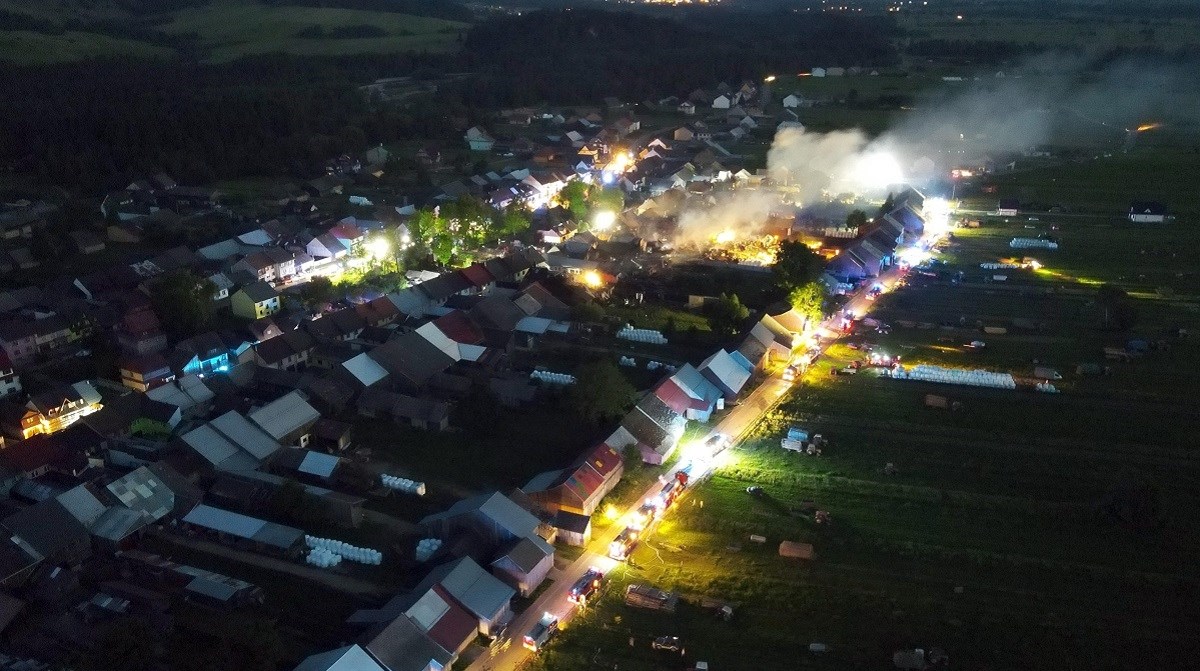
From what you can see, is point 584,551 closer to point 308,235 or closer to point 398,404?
point 398,404

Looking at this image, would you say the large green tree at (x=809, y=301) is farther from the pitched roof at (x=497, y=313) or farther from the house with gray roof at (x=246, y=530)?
the house with gray roof at (x=246, y=530)

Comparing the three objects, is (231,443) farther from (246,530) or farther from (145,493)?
(246,530)

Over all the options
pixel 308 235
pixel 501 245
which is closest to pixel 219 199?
pixel 308 235

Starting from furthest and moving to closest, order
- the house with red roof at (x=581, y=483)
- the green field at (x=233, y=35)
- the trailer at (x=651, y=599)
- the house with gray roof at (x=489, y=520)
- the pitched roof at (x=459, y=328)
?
1. the green field at (x=233, y=35)
2. the pitched roof at (x=459, y=328)
3. the house with red roof at (x=581, y=483)
4. the house with gray roof at (x=489, y=520)
5. the trailer at (x=651, y=599)

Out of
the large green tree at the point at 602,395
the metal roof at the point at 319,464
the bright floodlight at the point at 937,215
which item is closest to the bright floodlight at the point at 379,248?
the large green tree at the point at 602,395

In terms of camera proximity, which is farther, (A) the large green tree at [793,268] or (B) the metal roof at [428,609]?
(A) the large green tree at [793,268]

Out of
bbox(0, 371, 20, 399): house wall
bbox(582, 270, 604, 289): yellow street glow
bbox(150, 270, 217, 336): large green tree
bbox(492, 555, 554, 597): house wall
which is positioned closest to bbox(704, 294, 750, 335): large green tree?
bbox(582, 270, 604, 289): yellow street glow
